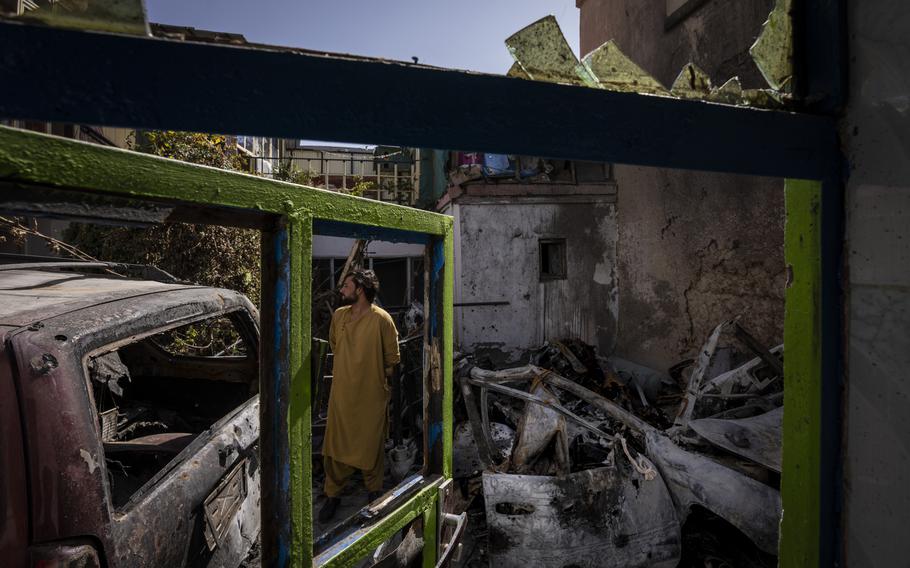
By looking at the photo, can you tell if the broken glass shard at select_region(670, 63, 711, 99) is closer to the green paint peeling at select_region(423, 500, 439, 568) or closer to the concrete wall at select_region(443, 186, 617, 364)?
the green paint peeling at select_region(423, 500, 439, 568)

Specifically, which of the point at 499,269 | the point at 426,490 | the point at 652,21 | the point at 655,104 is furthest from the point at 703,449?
the point at 652,21

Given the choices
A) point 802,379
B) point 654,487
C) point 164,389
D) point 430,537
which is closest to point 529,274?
point 654,487

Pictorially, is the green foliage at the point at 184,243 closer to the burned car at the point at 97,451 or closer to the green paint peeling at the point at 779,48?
the burned car at the point at 97,451

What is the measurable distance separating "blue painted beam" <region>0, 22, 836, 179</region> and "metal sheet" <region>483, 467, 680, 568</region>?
2492 millimetres

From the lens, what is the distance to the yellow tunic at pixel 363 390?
4.06 meters

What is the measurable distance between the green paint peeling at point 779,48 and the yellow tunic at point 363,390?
3.06 metres

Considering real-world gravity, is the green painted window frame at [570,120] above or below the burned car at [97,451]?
above

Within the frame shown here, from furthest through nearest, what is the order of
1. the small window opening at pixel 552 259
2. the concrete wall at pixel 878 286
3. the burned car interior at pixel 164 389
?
the small window opening at pixel 552 259 → the burned car interior at pixel 164 389 → the concrete wall at pixel 878 286

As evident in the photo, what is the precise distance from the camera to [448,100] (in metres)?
1.10

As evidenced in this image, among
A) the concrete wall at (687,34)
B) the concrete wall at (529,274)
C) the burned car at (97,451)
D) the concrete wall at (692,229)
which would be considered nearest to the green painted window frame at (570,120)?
the burned car at (97,451)

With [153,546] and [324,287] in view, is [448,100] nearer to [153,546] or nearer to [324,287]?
[153,546]

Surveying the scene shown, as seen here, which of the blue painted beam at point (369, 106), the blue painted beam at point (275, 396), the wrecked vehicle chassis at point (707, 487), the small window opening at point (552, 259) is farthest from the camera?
the small window opening at point (552, 259)

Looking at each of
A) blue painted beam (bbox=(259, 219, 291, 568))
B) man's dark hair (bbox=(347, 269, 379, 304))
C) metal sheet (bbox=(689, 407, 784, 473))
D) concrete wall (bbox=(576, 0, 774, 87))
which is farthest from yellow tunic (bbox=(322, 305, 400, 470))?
concrete wall (bbox=(576, 0, 774, 87))

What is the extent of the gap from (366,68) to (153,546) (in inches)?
62.3
